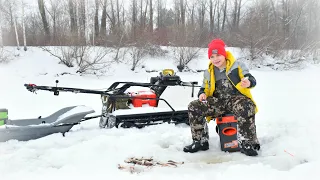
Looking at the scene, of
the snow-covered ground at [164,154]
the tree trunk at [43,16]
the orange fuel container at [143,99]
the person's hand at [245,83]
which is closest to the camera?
the snow-covered ground at [164,154]

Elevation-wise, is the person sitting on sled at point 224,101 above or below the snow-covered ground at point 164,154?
above

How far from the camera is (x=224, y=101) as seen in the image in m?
3.01

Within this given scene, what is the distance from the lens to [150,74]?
13.7 metres

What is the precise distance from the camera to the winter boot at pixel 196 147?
2.95 meters

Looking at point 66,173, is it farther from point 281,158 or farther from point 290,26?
point 290,26

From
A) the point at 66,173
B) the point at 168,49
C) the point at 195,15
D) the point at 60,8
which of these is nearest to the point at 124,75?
the point at 168,49

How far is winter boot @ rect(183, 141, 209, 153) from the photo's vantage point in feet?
9.66

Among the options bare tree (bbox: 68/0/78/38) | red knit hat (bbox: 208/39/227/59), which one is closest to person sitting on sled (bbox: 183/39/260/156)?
red knit hat (bbox: 208/39/227/59)

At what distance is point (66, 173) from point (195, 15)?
75.3 feet

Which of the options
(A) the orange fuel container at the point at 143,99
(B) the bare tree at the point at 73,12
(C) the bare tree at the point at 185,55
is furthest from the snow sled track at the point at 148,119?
(B) the bare tree at the point at 73,12

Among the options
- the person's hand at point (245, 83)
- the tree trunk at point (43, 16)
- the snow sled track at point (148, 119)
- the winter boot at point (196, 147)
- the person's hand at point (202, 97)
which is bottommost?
the winter boot at point (196, 147)

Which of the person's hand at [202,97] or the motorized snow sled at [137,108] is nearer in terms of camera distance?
the person's hand at [202,97]

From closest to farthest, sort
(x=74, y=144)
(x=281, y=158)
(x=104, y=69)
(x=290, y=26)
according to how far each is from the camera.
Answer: (x=281, y=158), (x=74, y=144), (x=104, y=69), (x=290, y=26)

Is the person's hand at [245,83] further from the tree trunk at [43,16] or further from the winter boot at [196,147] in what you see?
the tree trunk at [43,16]
